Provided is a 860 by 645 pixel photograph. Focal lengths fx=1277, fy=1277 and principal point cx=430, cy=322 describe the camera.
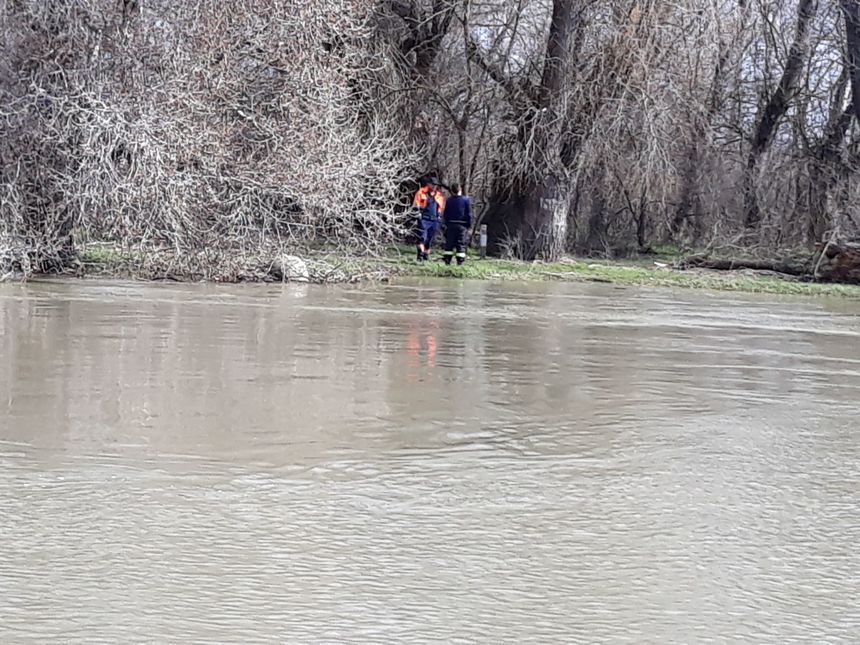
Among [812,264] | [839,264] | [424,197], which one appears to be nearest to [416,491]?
[424,197]

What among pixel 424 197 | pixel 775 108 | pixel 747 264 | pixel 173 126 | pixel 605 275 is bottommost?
pixel 605 275

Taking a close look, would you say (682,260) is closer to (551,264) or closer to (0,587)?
(551,264)

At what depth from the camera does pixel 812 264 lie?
25.7 m

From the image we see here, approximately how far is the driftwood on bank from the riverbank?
1.39 ft

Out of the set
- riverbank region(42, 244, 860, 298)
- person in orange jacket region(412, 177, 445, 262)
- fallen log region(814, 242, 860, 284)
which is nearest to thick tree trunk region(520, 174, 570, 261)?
riverbank region(42, 244, 860, 298)

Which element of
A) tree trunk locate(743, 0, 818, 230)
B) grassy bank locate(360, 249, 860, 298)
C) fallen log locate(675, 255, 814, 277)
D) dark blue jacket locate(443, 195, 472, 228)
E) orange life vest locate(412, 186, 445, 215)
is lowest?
grassy bank locate(360, 249, 860, 298)

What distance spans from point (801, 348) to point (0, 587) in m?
9.85

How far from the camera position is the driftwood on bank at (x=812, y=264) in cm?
2405

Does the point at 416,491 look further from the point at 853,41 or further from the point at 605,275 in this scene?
the point at 853,41

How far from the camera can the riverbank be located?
1809cm

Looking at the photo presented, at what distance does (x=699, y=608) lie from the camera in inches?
172

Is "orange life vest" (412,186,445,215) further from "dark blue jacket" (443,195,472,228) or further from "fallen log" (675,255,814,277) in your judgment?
"fallen log" (675,255,814,277)

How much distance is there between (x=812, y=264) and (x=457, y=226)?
7.63 m

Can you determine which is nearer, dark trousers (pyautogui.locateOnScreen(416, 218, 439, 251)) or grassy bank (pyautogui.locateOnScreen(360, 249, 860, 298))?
grassy bank (pyautogui.locateOnScreen(360, 249, 860, 298))
